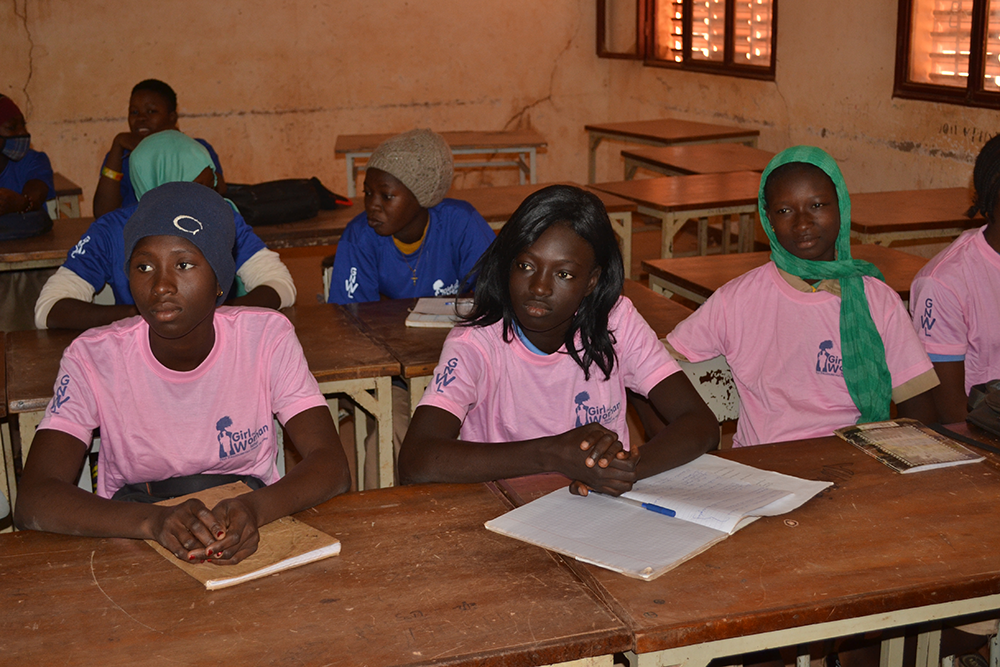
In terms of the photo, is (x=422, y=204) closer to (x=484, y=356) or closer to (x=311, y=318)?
(x=311, y=318)

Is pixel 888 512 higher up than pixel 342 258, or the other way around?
pixel 342 258

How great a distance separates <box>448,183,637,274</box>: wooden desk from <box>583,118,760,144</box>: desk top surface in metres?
1.89

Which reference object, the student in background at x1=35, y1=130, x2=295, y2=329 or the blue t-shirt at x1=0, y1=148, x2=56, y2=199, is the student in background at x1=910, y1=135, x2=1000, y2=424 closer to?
the student in background at x1=35, y1=130, x2=295, y2=329

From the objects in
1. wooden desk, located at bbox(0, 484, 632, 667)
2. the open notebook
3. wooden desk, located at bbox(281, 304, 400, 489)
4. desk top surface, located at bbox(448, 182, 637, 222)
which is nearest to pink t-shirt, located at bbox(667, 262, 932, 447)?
the open notebook

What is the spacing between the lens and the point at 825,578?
1.34 m

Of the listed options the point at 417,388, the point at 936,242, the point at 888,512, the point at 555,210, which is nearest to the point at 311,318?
the point at 417,388

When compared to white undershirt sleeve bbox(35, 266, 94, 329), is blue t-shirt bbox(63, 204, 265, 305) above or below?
above

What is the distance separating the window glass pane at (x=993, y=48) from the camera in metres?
4.80

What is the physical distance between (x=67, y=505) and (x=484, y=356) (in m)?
0.82

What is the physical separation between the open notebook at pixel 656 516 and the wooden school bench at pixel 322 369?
3.22 ft

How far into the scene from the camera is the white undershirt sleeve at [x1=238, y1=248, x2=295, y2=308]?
9.67ft

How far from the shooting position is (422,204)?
10.4ft

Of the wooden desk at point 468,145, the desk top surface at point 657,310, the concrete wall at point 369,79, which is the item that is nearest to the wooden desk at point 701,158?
the concrete wall at point 369,79

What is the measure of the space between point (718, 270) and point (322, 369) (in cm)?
161
